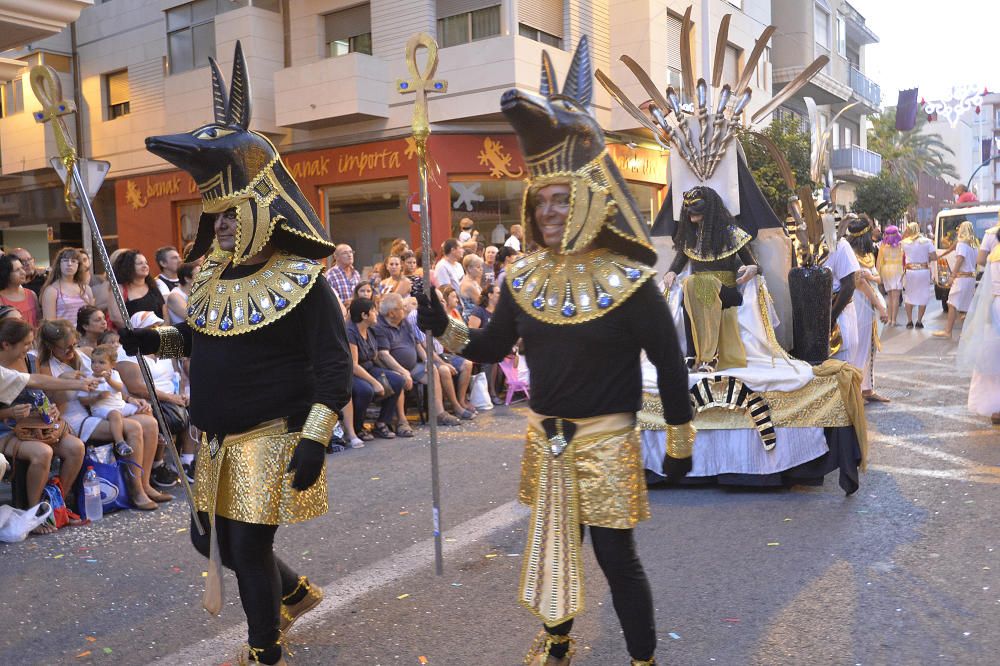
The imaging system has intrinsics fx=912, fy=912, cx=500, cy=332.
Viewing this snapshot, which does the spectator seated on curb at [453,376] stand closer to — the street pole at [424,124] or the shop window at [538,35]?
the street pole at [424,124]

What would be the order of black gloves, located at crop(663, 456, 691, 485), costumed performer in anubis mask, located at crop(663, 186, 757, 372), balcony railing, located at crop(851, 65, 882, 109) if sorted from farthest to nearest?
balcony railing, located at crop(851, 65, 882, 109)
costumed performer in anubis mask, located at crop(663, 186, 757, 372)
black gloves, located at crop(663, 456, 691, 485)

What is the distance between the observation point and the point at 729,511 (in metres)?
5.55

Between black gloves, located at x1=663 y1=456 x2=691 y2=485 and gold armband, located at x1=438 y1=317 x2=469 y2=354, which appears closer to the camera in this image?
black gloves, located at x1=663 y1=456 x2=691 y2=485

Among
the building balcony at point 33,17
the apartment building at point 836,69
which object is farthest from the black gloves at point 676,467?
the apartment building at point 836,69

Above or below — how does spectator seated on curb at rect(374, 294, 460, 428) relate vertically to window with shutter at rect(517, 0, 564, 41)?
below

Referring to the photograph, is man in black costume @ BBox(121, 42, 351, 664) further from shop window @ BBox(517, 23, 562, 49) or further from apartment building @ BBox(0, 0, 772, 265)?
shop window @ BBox(517, 23, 562, 49)

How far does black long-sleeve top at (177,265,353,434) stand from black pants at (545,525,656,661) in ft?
3.41

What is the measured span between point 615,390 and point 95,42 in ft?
75.5

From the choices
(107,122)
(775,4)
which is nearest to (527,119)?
(107,122)

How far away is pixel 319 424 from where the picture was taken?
10.1ft

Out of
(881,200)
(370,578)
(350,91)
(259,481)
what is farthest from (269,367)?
(881,200)

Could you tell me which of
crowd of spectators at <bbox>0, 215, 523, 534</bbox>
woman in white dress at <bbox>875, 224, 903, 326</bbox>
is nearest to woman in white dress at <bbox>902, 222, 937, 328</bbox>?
woman in white dress at <bbox>875, 224, 903, 326</bbox>

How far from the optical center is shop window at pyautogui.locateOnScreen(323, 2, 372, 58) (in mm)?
18797

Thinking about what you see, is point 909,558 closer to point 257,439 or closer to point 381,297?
point 257,439
